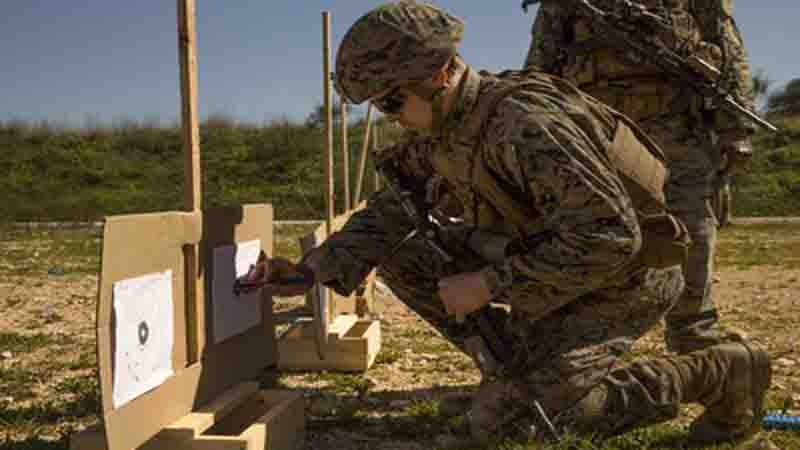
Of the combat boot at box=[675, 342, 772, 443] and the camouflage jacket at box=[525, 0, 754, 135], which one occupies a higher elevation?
the camouflage jacket at box=[525, 0, 754, 135]

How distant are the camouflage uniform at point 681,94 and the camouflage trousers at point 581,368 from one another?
62 cm

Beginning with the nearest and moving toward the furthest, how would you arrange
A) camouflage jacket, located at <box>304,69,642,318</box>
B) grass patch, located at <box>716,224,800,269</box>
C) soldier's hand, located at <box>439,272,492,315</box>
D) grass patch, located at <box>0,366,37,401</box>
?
camouflage jacket, located at <box>304,69,642,318</box> → soldier's hand, located at <box>439,272,492,315</box> → grass patch, located at <box>0,366,37,401</box> → grass patch, located at <box>716,224,800,269</box>

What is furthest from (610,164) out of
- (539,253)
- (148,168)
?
(148,168)

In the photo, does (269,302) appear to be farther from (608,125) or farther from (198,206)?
(608,125)

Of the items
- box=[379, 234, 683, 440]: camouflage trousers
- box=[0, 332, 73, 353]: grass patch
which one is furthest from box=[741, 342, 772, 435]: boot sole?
box=[0, 332, 73, 353]: grass patch

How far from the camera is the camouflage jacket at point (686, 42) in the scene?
138 inches

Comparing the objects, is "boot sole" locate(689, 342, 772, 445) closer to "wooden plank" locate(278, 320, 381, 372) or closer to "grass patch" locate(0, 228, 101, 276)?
"wooden plank" locate(278, 320, 381, 372)

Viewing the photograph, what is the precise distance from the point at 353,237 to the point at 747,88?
6.41ft

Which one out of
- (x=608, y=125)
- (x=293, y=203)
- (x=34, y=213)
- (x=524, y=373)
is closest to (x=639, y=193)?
(x=608, y=125)

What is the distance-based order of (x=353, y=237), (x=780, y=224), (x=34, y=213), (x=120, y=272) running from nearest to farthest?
1. (x=120, y=272)
2. (x=353, y=237)
3. (x=780, y=224)
4. (x=34, y=213)

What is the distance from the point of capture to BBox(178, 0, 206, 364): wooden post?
8.06ft

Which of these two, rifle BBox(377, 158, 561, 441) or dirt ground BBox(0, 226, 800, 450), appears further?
dirt ground BBox(0, 226, 800, 450)

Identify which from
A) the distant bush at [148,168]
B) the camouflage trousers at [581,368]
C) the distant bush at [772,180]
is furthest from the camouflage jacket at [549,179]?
the distant bush at [772,180]

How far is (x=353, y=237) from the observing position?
9.66 ft
